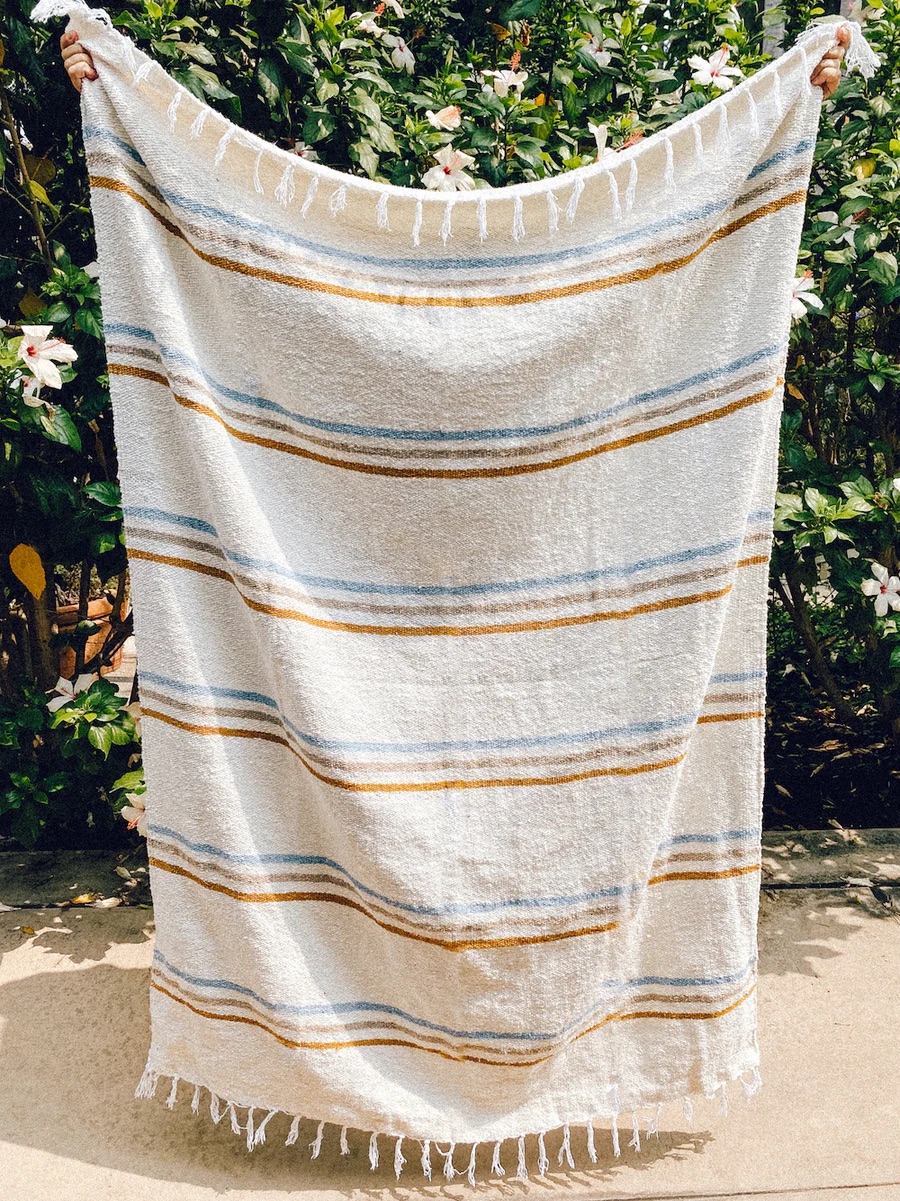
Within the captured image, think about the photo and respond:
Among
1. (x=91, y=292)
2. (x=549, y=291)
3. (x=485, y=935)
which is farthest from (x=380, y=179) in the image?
(x=485, y=935)

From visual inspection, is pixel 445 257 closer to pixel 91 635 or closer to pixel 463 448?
pixel 463 448

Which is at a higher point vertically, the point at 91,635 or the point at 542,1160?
the point at 91,635

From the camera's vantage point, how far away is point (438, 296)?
1.70 m

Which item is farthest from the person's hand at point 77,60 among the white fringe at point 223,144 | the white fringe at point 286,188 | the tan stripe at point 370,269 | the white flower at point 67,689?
the white flower at point 67,689

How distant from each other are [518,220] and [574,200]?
4.0 inches

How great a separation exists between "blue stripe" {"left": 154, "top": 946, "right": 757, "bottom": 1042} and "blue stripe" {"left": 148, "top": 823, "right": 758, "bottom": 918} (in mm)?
186

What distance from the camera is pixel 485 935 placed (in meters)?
1.74

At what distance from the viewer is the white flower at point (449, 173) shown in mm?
2342

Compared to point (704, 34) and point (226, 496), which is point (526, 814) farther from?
point (704, 34)

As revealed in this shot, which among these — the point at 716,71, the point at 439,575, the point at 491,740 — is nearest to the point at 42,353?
the point at 439,575

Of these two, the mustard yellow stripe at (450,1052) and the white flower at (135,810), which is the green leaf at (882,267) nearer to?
the mustard yellow stripe at (450,1052)

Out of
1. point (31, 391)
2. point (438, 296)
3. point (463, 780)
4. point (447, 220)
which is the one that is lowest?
point (463, 780)

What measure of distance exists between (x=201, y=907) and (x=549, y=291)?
50.0 inches

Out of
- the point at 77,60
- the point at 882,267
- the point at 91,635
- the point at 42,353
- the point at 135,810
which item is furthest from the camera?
the point at 91,635
